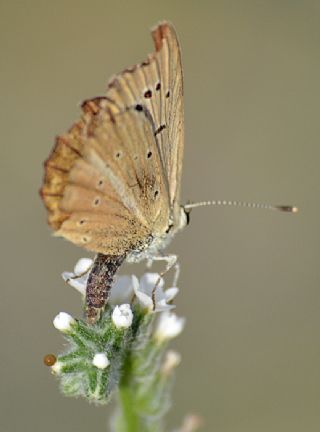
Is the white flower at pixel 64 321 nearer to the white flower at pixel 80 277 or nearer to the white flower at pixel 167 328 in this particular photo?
the white flower at pixel 80 277

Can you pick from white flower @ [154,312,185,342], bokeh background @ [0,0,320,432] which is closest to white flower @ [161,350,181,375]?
white flower @ [154,312,185,342]

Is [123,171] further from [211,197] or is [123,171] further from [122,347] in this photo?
[211,197]

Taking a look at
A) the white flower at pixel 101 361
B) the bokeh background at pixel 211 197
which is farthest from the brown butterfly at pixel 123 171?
the bokeh background at pixel 211 197

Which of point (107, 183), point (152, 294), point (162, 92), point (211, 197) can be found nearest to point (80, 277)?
point (152, 294)

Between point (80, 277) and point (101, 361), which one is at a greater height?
point (80, 277)

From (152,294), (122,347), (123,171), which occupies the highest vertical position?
(123,171)

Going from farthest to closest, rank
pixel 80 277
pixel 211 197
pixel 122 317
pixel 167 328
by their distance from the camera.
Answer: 1. pixel 211 197
2. pixel 167 328
3. pixel 80 277
4. pixel 122 317

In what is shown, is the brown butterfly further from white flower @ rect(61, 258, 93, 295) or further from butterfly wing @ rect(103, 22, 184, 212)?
white flower @ rect(61, 258, 93, 295)
